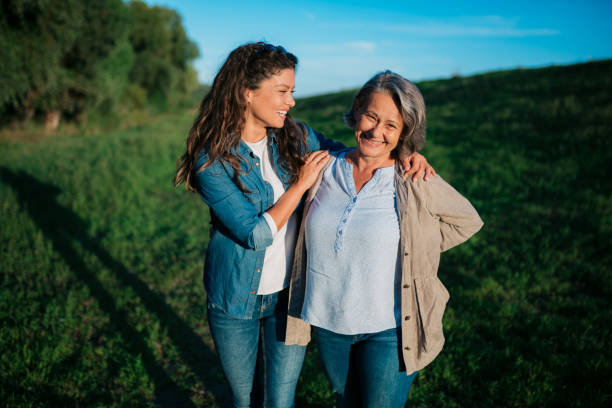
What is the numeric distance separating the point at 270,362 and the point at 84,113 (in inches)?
958

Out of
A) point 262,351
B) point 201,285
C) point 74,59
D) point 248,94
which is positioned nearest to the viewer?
point 248,94

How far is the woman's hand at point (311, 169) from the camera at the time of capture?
2182 mm

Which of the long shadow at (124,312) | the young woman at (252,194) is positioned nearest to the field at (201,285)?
the long shadow at (124,312)

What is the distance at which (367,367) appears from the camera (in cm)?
210

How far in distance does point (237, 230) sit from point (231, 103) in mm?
787

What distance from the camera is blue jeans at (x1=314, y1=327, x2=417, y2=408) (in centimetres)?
206

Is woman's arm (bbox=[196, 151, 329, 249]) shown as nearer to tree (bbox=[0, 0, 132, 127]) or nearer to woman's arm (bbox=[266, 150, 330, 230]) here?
woman's arm (bbox=[266, 150, 330, 230])

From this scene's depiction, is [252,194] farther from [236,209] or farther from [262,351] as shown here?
[262,351]

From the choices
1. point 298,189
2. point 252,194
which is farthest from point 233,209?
point 298,189

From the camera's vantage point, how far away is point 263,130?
236cm

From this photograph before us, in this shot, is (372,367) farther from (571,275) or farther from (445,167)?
(445,167)

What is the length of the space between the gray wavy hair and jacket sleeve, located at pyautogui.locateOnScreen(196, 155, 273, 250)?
927 millimetres

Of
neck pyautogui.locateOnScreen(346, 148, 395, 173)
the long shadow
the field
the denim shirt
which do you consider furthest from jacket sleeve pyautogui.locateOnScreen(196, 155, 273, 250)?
the long shadow

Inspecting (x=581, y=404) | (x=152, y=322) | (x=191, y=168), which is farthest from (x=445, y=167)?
(x=191, y=168)
